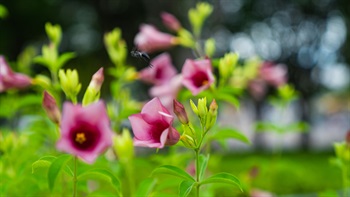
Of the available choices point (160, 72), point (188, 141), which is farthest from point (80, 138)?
point (160, 72)

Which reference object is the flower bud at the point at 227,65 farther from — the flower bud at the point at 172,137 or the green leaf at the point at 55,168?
the green leaf at the point at 55,168

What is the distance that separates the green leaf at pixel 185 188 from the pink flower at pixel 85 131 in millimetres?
206

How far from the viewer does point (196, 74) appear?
5.34 feet

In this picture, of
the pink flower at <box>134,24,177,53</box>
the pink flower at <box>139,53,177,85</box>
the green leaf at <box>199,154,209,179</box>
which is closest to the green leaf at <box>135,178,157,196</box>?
the green leaf at <box>199,154,209,179</box>

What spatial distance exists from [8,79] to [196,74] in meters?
0.65

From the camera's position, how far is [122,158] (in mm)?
1658

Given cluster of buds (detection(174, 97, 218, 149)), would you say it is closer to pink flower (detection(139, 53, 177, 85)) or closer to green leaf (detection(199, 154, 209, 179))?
green leaf (detection(199, 154, 209, 179))

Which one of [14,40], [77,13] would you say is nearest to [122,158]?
[14,40]

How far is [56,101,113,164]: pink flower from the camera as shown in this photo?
102cm

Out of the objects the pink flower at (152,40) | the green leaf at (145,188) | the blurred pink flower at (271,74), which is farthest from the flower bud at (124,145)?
the blurred pink flower at (271,74)

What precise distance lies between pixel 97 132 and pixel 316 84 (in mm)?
17567

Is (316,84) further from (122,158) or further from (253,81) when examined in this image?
(122,158)

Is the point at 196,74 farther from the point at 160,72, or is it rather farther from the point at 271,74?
the point at 271,74

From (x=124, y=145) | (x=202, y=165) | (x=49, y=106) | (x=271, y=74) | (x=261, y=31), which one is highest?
(x=49, y=106)
